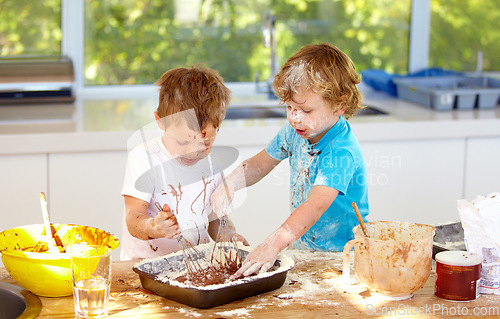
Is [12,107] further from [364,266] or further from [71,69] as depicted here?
[364,266]

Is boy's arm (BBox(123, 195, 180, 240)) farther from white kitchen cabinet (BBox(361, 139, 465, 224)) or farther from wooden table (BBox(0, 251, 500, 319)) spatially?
white kitchen cabinet (BBox(361, 139, 465, 224))

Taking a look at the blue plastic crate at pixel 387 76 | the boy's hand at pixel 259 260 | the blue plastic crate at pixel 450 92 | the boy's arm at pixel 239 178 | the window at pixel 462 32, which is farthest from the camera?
the window at pixel 462 32

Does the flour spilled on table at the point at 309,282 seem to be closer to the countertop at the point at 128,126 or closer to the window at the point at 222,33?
the countertop at the point at 128,126

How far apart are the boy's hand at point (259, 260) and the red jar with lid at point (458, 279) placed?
0.30 metres

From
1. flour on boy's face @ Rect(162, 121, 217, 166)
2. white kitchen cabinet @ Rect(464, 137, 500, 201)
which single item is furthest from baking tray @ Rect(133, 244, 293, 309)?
white kitchen cabinet @ Rect(464, 137, 500, 201)

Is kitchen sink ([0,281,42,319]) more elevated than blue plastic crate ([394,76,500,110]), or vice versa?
blue plastic crate ([394,76,500,110])

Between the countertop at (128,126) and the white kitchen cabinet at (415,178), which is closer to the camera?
the countertop at (128,126)

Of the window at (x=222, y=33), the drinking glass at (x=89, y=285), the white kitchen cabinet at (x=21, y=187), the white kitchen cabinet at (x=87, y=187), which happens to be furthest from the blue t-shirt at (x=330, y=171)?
the window at (x=222, y=33)

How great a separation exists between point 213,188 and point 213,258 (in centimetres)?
22

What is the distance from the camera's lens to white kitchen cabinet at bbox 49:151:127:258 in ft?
6.88

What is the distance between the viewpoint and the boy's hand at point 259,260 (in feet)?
3.81

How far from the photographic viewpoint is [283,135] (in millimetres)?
1591

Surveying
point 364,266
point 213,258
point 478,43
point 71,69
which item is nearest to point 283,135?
point 213,258

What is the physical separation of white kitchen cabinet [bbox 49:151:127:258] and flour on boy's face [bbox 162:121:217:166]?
78 centimetres
